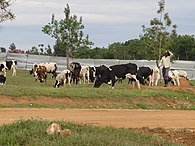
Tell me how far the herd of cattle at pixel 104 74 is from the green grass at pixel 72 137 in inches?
719

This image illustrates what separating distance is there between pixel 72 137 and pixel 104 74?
21.7 metres

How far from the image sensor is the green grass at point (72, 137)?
11.1 meters

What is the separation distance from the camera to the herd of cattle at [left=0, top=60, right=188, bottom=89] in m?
32.9

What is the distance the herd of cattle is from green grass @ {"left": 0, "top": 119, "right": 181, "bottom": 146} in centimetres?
1826

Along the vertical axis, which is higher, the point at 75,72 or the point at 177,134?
the point at 75,72

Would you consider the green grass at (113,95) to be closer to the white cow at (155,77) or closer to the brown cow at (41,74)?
the white cow at (155,77)

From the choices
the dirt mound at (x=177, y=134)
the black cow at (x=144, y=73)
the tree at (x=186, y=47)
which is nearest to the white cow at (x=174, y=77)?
the black cow at (x=144, y=73)

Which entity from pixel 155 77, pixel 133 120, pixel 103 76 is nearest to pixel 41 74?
pixel 155 77

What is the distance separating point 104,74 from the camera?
33.1 m

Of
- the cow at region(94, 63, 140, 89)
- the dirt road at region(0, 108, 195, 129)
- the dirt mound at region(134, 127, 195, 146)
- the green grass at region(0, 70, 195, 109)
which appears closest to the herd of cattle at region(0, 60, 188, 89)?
the cow at region(94, 63, 140, 89)

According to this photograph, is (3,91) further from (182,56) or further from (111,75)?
(182,56)

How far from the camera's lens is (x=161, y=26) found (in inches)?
1764

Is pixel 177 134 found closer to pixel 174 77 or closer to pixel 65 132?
pixel 65 132

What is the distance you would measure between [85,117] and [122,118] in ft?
4.24
